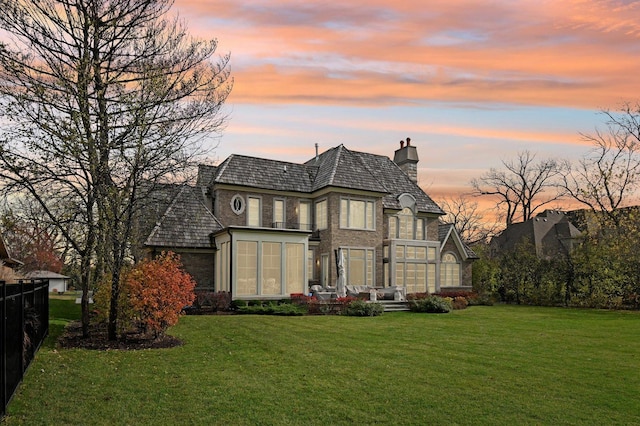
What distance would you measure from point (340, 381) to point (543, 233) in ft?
144

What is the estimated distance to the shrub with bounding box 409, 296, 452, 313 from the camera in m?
21.8

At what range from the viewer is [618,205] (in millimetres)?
30609

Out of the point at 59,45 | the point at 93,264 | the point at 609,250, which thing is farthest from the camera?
the point at 609,250

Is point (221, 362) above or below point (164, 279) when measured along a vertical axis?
below

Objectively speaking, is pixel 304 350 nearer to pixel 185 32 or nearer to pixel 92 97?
pixel 92 97

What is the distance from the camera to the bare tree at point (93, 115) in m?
Answer: 11.9

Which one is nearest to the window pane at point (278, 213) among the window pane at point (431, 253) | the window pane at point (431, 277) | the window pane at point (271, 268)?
the window pane at point (271, 268)

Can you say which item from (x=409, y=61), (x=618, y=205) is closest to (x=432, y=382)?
(x=409, y=61)

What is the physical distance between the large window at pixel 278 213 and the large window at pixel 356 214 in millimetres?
3396

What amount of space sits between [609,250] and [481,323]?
11.8 metres

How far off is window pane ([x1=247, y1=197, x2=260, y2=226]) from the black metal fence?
1654 centimetres

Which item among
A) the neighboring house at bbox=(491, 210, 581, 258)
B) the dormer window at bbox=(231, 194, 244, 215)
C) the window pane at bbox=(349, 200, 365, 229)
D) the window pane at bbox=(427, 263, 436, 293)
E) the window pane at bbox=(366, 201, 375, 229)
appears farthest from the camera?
the neighboring house at bbox=(491, 210, 581, 258)

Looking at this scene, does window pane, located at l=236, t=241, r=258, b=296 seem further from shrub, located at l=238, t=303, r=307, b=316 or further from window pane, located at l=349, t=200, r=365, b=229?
window pane, located at l=349, t=200, r=365, b=229

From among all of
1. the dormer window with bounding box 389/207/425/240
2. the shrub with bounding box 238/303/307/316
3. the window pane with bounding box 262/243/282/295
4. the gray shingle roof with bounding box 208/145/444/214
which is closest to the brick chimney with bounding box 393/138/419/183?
the gray shingle roof with bounding box 208/145/444/214
